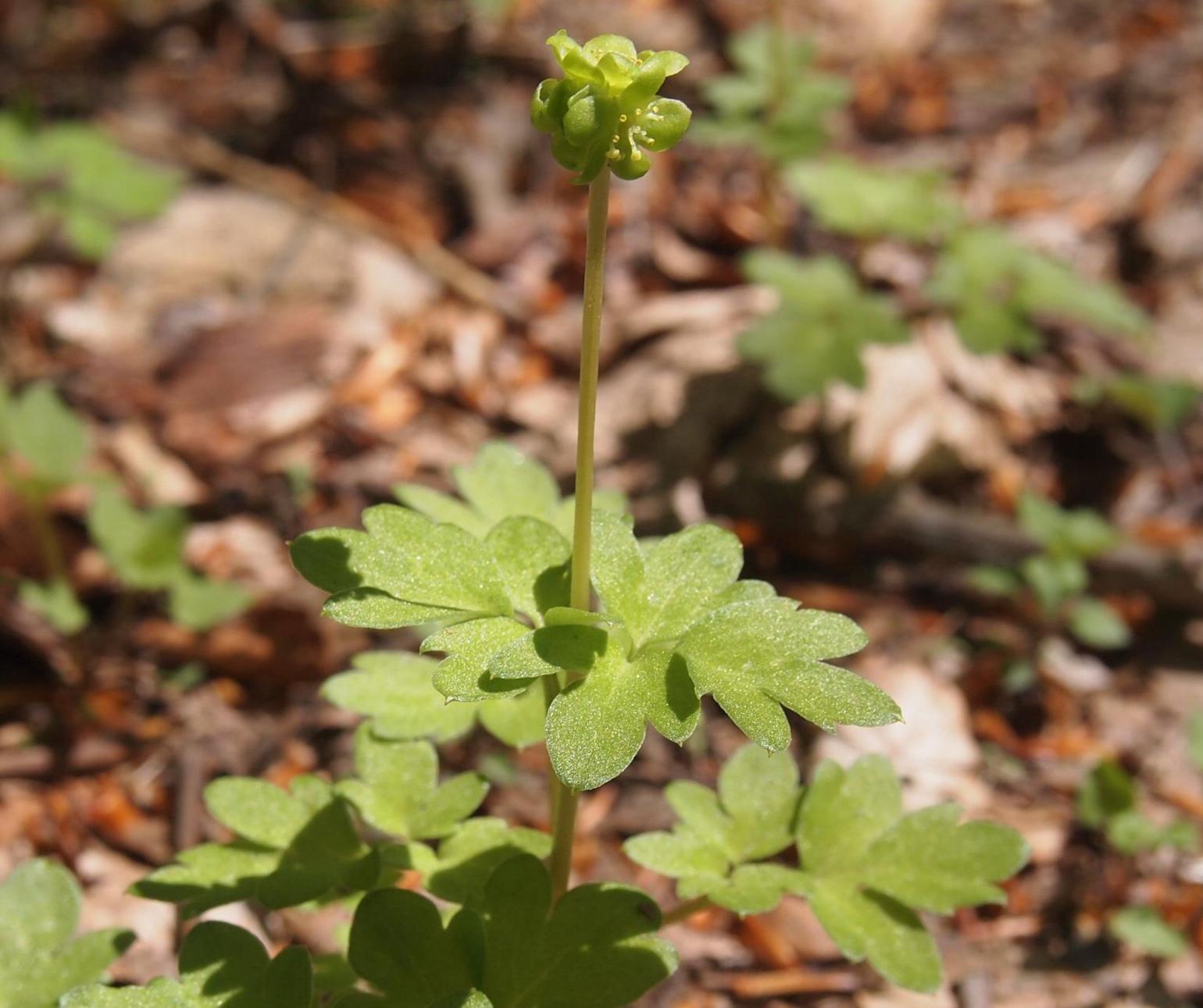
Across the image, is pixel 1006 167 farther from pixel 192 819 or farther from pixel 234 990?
pixel 234 990

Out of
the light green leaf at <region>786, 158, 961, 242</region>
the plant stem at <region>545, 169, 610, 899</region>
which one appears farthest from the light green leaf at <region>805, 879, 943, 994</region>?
the light green leaf at <region>786, 158, 961, 242</region>

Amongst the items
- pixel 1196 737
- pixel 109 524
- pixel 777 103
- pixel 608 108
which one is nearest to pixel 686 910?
pixel 608 108

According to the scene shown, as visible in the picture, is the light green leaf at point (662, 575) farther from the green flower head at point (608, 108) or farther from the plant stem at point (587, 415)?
the green flower head at point (608, 108)

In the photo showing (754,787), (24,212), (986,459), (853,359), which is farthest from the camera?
(24,212)

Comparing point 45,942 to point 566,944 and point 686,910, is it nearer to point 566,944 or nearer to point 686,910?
point 566,944

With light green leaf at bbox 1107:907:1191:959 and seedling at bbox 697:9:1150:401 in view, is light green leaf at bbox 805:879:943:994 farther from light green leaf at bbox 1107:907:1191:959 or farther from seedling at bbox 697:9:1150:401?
seedling at bbox 697:9:1150:401

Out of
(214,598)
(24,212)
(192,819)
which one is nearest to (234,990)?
(192,819)
